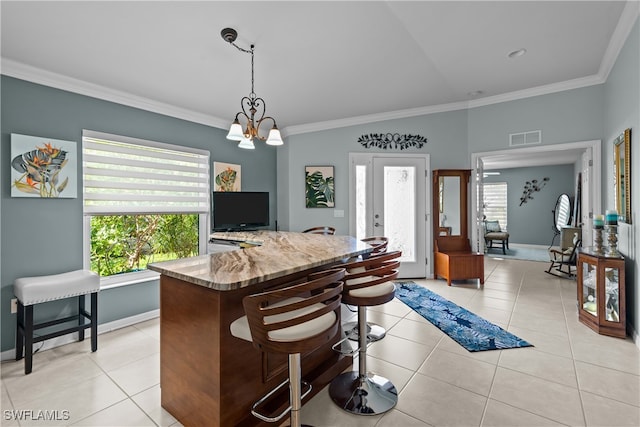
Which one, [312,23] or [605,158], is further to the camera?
[605,158]

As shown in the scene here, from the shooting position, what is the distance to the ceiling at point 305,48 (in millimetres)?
2248

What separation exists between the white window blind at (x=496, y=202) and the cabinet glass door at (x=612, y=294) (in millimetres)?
6803

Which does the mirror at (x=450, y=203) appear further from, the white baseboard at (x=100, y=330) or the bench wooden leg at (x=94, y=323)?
Answer: the bench wooden leg at (x=94, y=323)

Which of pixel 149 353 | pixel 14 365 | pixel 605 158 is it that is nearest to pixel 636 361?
pixel 605 158

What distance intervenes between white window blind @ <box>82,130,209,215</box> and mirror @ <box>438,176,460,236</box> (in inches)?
143

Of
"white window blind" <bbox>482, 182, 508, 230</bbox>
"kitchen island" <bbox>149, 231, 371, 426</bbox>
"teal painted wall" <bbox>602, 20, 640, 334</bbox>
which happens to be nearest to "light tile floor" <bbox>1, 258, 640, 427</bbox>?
"kitchen island" <bbox>149, 231, 371, 426</bbox>

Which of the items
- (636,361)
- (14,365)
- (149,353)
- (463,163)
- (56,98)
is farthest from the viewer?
(463,163)

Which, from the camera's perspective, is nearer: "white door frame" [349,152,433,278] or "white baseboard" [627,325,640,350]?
"white baseboard" [627,325,640,350]

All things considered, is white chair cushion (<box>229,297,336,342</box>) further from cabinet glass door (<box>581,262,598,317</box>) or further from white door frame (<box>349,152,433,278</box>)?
white door frame (<box>349,152,433,278</box>)

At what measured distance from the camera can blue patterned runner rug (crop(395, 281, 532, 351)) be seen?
2738 mm

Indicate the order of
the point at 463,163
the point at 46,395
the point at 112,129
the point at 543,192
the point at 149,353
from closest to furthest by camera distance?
the point at 46,395 → the point at 149,353 → the point at 112,129 → the point at 463,163 → the point at 543,192

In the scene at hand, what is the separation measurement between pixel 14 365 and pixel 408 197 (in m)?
5.00

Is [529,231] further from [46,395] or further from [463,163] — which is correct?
[46,395]

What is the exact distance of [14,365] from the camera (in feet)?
8.48
